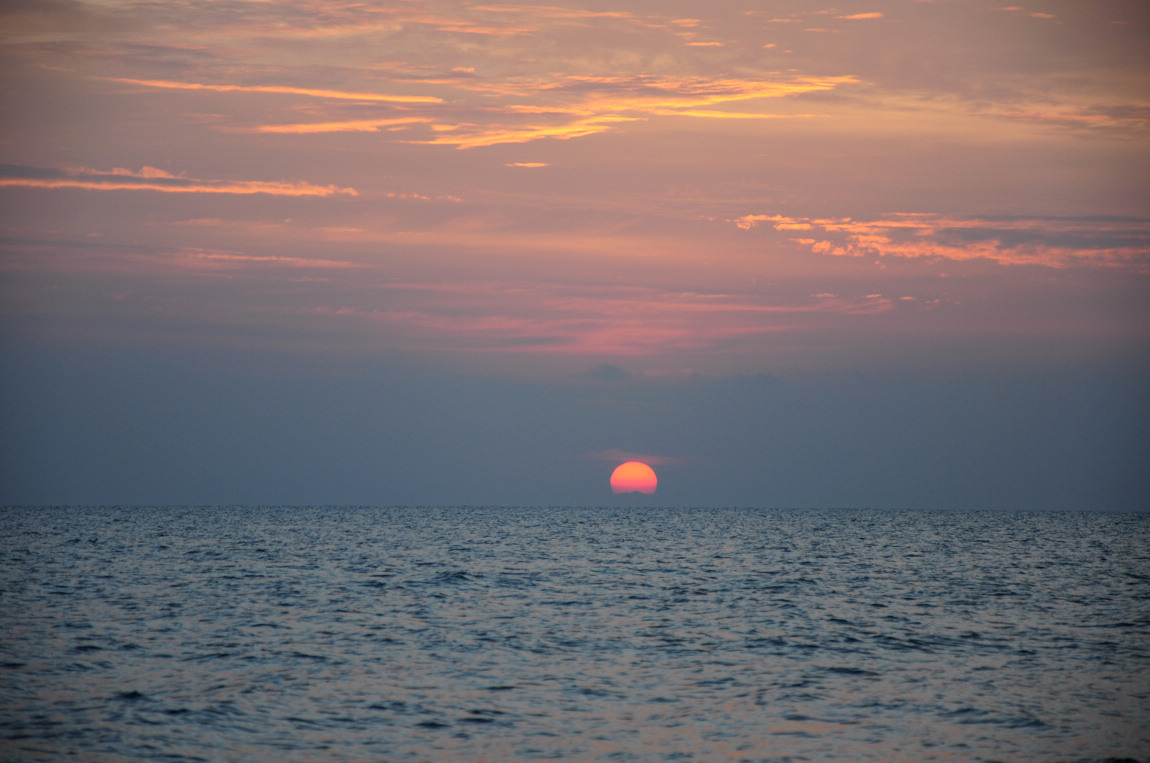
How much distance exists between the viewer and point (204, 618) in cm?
3719

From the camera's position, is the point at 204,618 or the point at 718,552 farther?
the point at 718,552

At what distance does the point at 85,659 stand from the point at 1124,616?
3838 cm

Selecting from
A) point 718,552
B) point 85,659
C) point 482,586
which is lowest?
point 718,552

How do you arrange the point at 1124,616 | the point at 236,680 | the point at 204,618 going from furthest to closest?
1. the point at 1124,616
2. the point at 204,618
3. the point at 236,680

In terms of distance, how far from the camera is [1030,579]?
57.1m

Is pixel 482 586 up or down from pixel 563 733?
down

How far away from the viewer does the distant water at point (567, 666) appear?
67.5 feet

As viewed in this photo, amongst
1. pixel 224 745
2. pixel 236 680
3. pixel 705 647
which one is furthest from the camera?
pixel 705 647

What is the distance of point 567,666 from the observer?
28.0 m

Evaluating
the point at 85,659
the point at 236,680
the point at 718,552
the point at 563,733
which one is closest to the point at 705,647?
the point at 563,733

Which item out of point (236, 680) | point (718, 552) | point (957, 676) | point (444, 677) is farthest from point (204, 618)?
point (718, 552)

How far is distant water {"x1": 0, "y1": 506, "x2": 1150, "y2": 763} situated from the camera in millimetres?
20562

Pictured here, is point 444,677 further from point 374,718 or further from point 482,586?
point 482,586

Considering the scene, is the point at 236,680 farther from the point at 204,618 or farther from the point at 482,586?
the point at 482,586
